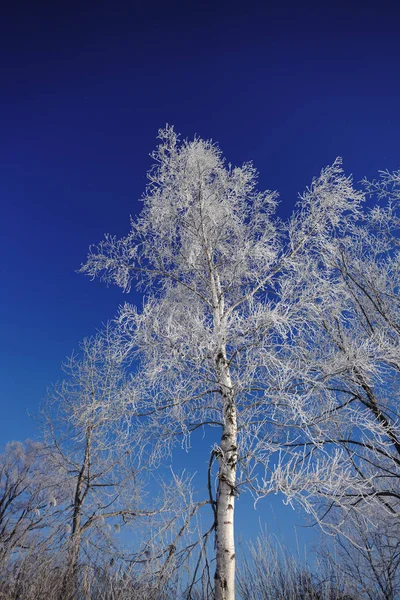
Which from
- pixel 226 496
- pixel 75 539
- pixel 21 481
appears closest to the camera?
pixel 226 496

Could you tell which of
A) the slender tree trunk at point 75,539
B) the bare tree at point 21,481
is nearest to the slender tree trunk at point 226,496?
the slender tree trunk at point 75,539

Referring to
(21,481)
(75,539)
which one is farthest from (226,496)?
(21,481)

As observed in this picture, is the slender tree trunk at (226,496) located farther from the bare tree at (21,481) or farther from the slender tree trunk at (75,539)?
the bare tree at (21,481)

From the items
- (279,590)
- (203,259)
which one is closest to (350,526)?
(279,590)

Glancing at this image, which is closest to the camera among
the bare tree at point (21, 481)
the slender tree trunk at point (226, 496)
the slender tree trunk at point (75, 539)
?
the slender tree trunk at point (226, 496)

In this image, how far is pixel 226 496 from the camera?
4.19 m

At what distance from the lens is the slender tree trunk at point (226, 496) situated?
3.80m

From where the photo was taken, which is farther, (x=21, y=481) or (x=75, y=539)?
(x=21, y=481)

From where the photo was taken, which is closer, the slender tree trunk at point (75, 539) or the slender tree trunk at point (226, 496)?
the slender tree trunk at point (226, 496)

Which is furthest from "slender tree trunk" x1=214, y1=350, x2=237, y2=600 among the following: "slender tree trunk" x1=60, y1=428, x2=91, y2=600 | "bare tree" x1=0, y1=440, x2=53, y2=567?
"bare tree" x1=0, y1=440, x2=53, y2=567

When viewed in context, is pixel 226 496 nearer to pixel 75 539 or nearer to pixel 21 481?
pixel 75 539

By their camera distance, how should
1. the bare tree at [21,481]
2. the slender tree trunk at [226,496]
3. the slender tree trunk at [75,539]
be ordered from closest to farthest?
the slender tree trunk at [226,496] < the slender tree trunk at [75,539] < the bare tree at [21,481]

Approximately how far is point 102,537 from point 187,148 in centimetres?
856

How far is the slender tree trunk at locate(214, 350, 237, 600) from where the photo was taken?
12.5 ft
